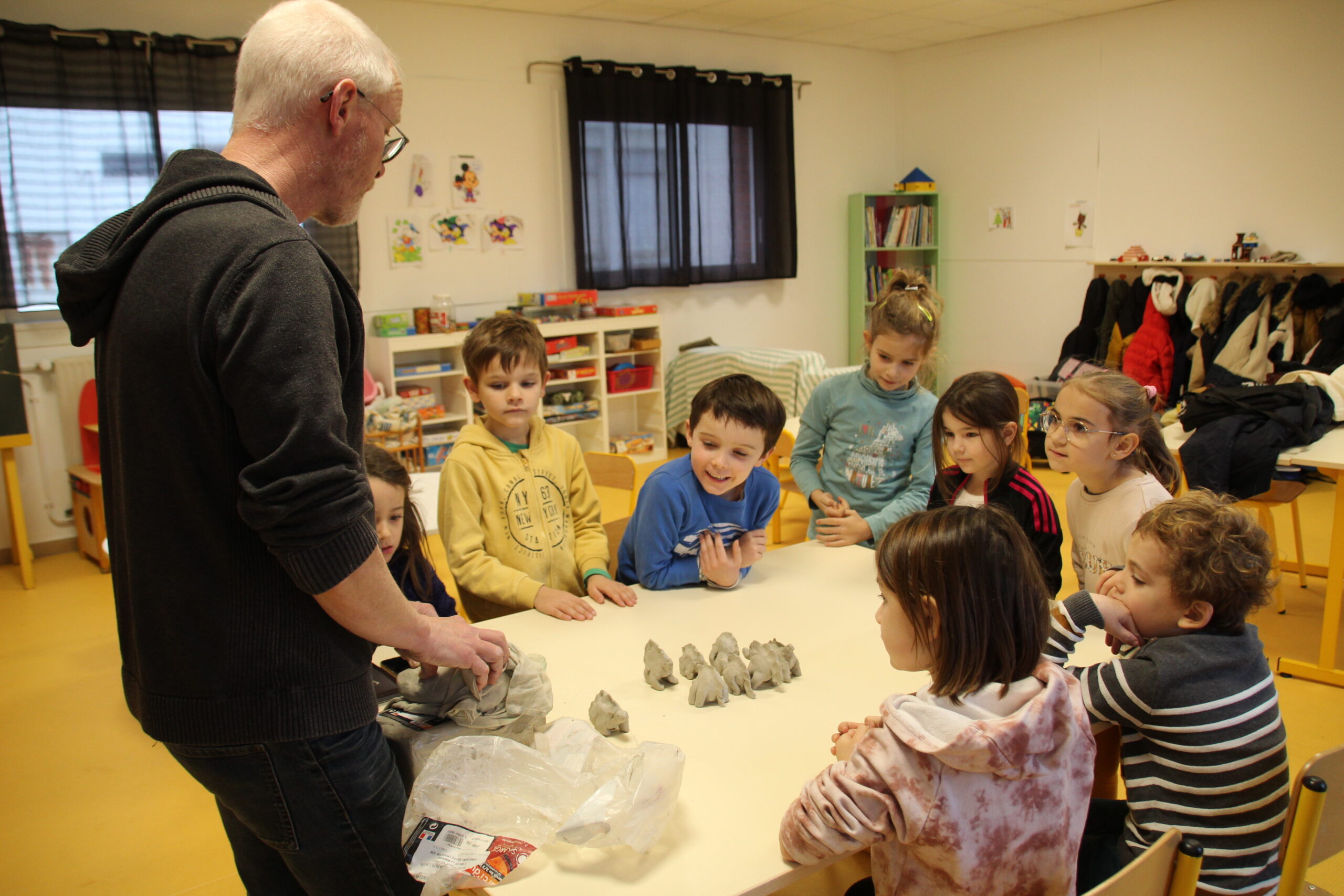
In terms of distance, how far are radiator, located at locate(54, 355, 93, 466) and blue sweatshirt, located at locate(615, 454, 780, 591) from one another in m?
3.57

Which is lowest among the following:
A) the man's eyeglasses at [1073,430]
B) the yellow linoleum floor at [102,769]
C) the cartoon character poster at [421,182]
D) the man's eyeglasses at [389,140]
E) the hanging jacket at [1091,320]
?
the yellow linoleum floor at [102,769]

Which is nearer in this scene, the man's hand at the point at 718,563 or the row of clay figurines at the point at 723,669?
the row of clay figurines at the point at 723,669

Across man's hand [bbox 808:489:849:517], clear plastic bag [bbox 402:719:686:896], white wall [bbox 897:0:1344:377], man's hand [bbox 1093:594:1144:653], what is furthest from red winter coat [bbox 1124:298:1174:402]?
clear plastic bag [bbox 402:719:686:896]

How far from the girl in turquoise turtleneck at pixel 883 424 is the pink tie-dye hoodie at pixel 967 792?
4.05ft

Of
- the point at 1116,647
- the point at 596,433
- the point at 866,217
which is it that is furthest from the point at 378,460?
the point at 866,217

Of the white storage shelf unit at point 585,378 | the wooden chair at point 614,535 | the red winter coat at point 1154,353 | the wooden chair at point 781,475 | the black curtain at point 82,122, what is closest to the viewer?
the wooden chair at point 614,535

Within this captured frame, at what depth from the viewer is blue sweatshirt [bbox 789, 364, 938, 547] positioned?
240 cm

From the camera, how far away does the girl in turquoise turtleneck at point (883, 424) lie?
234 centimetres

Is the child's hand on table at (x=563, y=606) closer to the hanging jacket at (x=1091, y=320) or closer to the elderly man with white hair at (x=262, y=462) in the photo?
the elderly man with white hair at (x=262, y=462)

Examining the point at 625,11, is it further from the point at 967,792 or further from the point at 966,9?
the point at 967,792

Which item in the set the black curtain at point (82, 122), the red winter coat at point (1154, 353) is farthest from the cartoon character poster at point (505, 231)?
the red winter coat at point (1154, 353)

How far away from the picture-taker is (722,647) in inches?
58.0

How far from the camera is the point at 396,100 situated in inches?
42.9

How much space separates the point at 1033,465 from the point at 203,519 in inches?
203
